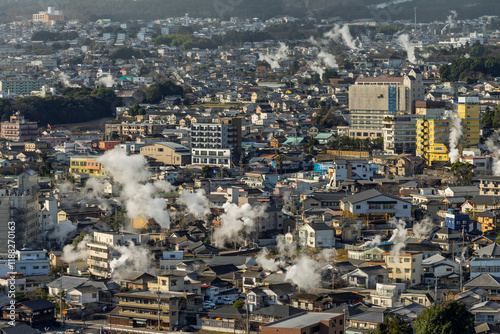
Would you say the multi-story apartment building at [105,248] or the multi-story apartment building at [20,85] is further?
→ the multi-story apartment building at [20,85]

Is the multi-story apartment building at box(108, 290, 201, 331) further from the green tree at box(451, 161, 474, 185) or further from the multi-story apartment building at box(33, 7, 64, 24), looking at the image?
the multi-story apartment building at box(33, 7, 64, 24)

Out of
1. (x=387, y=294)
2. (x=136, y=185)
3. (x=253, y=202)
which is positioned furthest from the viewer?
(x=136, y=185)

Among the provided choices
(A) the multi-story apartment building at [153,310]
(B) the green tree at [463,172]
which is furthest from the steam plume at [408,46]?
(A) the multi-story apartment building at [153,310]

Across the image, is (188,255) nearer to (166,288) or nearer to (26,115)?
(166,288)

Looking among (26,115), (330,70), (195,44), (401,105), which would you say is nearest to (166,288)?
(401,105)

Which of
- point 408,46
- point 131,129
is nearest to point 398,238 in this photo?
point 131,129

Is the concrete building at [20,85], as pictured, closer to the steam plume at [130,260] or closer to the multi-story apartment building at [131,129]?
the multi-story apartment building at [131,129]

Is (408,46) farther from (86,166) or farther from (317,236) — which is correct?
(317,236)
